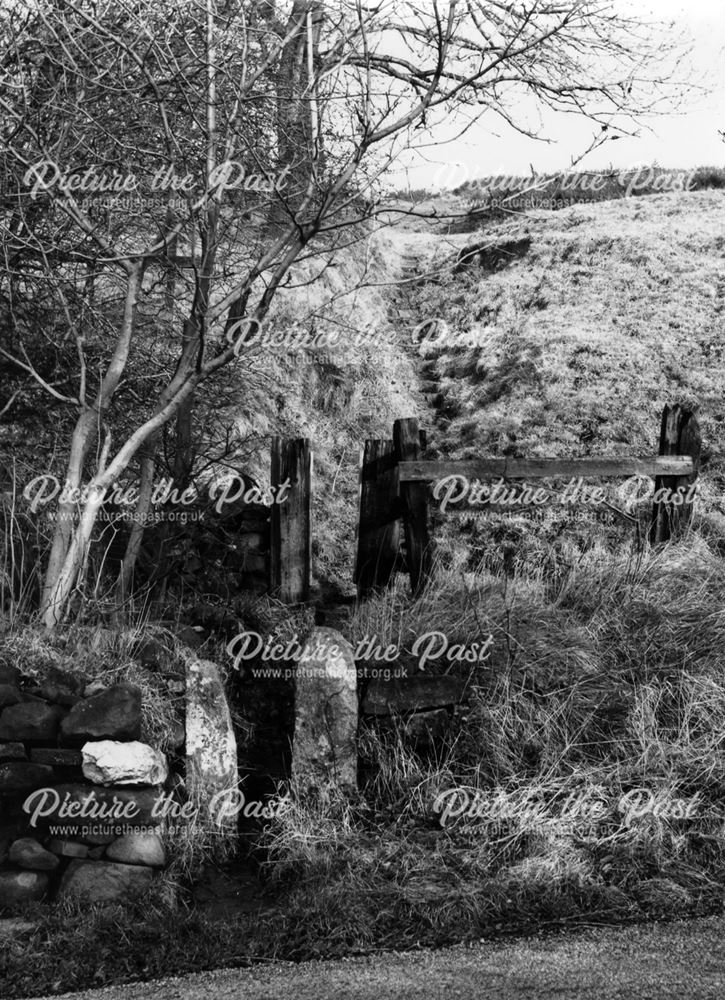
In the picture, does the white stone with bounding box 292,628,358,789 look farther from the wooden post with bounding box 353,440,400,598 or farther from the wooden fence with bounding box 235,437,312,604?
the wooden post with bounding box 353,440,400,598

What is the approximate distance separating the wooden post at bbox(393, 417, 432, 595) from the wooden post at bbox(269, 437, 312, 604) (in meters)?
0.67

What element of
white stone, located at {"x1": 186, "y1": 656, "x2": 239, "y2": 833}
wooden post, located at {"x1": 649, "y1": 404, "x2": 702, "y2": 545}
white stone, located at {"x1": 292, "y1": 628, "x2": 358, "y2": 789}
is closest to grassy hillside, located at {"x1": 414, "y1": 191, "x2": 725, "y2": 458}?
Result: wooden post, located at {"x1": 649, "y1": 404, "x2": 702, "y2": 545}

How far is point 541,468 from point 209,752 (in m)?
3.15

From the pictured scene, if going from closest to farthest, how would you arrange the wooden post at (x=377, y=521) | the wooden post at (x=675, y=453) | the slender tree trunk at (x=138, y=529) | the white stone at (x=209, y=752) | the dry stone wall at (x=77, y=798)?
the dry stone wall at (x=77, y=798) < the white stone at (x=209, y=752) < the slender tree trunk at (x=138, y=529) < the wooden post at (x=377, y=521) < the wooden post at (x=675, y=453)

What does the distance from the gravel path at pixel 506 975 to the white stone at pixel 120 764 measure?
3.31 feet

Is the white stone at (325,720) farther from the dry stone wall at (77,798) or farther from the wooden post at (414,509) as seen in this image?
the wooden post at (414,509)

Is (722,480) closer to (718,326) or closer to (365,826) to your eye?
(718,326)

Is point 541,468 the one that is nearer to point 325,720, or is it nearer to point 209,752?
point 325,720

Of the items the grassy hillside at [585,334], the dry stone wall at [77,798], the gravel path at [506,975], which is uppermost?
the grassy hillside at [585,334]

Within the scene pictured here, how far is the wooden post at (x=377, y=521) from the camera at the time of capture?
708 centimetres

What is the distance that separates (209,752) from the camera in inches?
208

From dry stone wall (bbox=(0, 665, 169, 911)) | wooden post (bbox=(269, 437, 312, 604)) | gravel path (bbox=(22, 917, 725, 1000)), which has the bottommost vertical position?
gravel path (bbox=(22, 917, 725, 1000))

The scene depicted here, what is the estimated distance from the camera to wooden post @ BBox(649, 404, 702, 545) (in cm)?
739

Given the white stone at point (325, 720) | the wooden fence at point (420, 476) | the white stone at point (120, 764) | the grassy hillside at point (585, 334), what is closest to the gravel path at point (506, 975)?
the white stone at point (120, 764)
